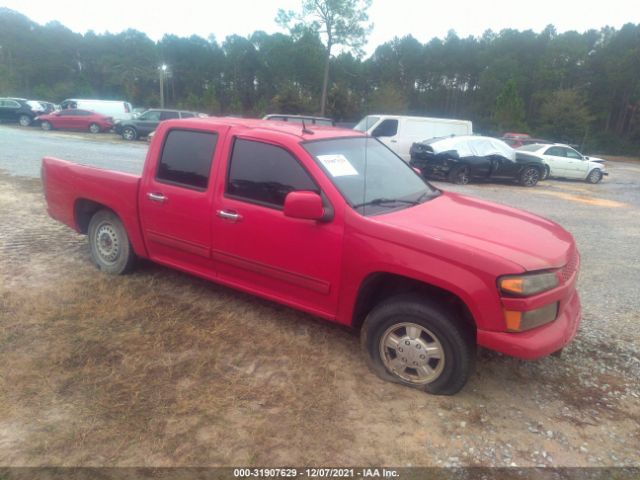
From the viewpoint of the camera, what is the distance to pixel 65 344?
3602mm

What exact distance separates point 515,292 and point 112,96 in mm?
75660

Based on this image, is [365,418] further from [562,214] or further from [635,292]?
[562,214]

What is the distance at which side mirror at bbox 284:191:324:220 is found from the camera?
322 centimetres

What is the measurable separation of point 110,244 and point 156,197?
3.68 feet

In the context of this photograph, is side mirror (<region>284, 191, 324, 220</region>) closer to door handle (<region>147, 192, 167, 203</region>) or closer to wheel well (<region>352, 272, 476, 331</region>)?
wheel well (<region>352, 272, 476, 331</region>)

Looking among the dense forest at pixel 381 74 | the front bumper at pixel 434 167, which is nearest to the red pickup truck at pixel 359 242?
the front bumper at pixel 434 167

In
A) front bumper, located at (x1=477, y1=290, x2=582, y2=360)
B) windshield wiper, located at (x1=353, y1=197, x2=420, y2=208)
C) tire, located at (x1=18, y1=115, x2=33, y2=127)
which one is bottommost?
tire, located at (x1=18, y1=115, x2=33, y2=127)

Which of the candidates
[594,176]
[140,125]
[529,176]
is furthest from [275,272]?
[140,125]

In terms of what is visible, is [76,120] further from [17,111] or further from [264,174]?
[264,174]

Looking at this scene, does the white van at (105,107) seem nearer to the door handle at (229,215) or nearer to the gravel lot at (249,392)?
the gravel lot at (249,392)

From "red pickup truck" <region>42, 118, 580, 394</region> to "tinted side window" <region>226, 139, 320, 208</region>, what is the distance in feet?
0.03

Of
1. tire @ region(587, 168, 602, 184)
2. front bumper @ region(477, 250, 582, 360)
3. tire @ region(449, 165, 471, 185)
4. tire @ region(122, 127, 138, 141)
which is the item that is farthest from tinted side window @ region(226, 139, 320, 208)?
tire @ region(122, 127, 138, 141)

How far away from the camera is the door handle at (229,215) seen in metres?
3.78

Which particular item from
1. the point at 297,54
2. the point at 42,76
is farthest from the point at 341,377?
the point at 42,76
